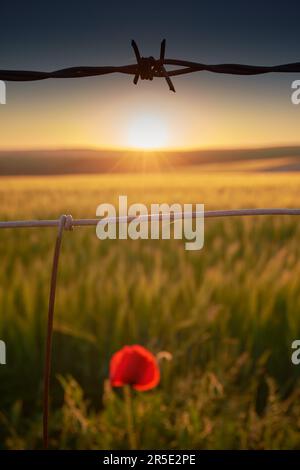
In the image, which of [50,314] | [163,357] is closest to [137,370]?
[50,314]

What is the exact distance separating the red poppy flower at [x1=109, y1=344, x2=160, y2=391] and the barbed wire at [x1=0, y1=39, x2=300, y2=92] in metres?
0.41

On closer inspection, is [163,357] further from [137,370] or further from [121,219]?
[121,219]

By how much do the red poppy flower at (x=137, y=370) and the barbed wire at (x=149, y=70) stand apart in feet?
1.34

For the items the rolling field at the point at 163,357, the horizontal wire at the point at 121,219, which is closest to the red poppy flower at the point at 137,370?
the rolling field at the point at 163,357

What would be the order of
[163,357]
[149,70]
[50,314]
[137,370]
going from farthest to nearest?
[163,357] < [137,370] < [149,70] < [50,314]

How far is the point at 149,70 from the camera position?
814 mm

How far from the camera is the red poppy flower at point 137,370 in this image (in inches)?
36.2

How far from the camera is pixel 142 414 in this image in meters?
1.15

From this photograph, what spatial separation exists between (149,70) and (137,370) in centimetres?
45

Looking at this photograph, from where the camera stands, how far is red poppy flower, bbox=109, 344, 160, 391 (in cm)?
92

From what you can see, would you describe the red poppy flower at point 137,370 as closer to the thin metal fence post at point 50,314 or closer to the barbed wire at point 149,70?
the thin metal fence post at point 50,314

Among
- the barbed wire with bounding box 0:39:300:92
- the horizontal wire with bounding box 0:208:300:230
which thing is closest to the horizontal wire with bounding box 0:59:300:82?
the barbed wire with bounding box 0:39:300:92

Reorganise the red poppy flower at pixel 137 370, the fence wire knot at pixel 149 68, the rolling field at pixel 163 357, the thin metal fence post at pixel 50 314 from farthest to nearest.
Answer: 1. the rolling field at pixel 163 357
2. the red poppy flower at pixel 137 370
3. the fence wire knot at pixel 149 68
4. the thin metal fence post at pixel 50 314

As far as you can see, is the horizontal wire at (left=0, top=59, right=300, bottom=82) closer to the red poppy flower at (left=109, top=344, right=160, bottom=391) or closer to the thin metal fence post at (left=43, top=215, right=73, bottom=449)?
the thin metal fence post at (left=43, top=215, right=73, bottom=449)
